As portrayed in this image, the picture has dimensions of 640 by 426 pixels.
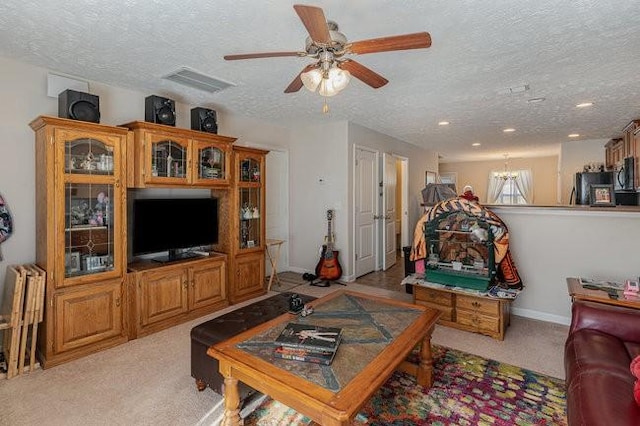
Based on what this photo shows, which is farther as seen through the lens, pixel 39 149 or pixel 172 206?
pixel 172 206

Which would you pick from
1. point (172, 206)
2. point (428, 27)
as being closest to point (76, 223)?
point (172, 206)

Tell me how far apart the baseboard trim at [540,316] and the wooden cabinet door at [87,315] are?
415cm

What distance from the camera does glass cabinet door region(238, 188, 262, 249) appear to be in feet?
13.7

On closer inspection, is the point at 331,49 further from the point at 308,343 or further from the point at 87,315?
the point at 87,315

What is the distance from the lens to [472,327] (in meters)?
3.20

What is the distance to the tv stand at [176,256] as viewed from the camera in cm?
354

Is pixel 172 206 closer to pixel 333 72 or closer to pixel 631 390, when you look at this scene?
pixel 333 72

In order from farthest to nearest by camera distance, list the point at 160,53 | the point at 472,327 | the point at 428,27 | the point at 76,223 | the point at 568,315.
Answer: the point at 568,315
the point at 472,327
the point at 76,223
the point at 160,53
the point at 428,27

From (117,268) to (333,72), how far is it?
2.57 metres

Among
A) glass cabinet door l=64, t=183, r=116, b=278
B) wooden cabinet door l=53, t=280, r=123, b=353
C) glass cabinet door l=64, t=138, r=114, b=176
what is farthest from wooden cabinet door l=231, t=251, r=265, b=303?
glass cabinet door l=64, t=138, r=114, b=176

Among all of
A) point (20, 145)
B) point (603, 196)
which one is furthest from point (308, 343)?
point (603, 196)

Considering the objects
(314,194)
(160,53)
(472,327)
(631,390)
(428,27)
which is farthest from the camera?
(314,194)

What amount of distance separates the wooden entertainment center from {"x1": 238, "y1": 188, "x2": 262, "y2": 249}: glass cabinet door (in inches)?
15.5

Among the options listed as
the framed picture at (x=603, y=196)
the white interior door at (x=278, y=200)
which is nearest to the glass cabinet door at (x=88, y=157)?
the white interior door at (x=278, y=200)
